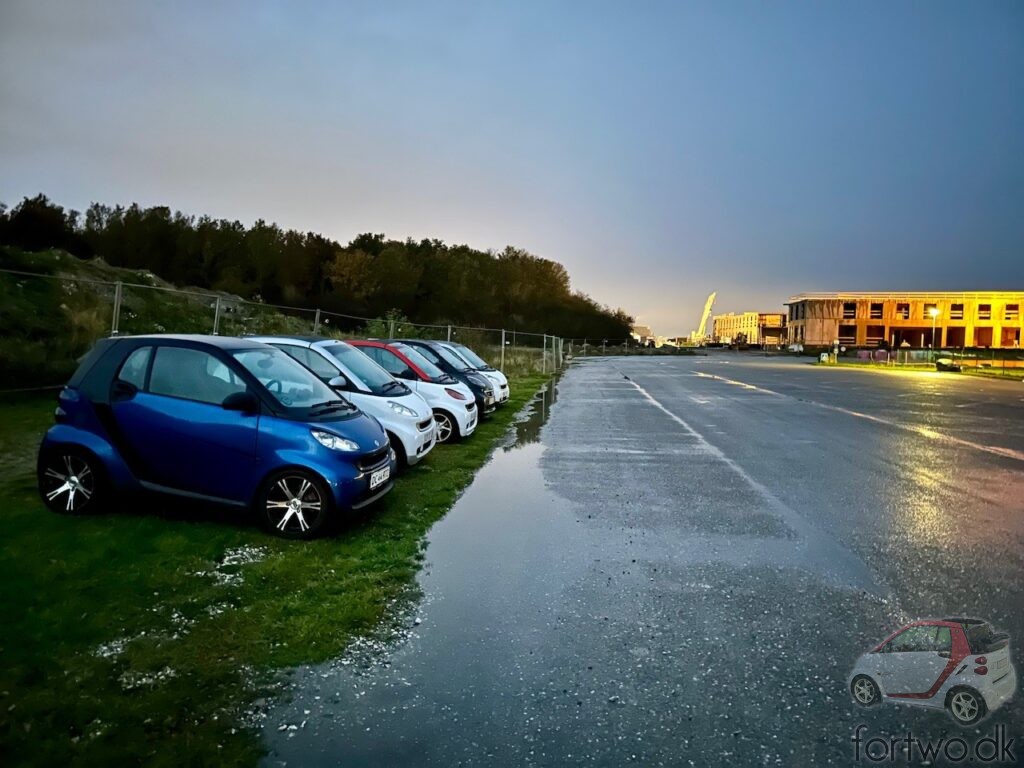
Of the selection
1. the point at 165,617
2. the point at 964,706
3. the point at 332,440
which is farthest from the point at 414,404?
the point at 964,706

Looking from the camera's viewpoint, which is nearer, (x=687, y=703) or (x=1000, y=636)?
(x=687, y=703)

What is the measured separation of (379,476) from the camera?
667 cm

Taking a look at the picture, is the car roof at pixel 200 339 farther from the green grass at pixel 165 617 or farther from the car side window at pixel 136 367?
the green grass at pixel 165 617

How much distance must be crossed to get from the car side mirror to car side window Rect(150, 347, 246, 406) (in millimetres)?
229

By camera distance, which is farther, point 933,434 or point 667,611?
point 933,434

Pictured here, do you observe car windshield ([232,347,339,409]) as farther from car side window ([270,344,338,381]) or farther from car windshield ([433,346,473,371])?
car windshield ([433,346,473,371])

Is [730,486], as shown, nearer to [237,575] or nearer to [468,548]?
[468,548]

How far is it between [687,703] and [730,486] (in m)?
5.58

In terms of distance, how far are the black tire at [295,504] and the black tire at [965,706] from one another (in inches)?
182

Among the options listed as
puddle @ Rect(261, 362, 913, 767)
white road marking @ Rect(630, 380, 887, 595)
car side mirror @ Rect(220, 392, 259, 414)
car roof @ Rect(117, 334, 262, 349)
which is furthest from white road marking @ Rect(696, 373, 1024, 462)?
car roof @ Rect(117, 334, 262, 349)

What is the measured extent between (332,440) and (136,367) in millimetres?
1995

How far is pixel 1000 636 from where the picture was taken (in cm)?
408

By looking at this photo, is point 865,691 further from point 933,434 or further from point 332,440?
point 933,434

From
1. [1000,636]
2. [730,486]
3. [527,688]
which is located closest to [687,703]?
[527,688]
